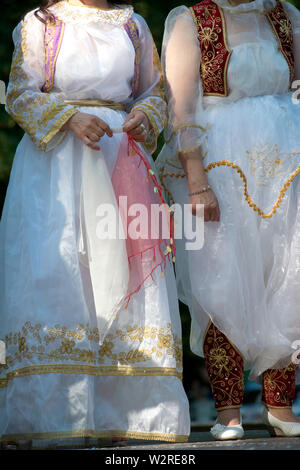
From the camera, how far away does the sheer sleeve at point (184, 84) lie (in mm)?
3984

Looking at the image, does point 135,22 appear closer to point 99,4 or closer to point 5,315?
point 99,4

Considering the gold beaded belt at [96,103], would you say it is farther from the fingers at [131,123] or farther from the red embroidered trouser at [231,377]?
the red embroidered trouser at [231,377]

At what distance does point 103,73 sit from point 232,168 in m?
0.62

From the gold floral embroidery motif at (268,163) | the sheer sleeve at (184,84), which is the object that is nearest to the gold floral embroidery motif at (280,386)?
the gold floral embroidery motif at (268,163)

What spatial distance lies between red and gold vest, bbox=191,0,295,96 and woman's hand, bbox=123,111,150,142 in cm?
32

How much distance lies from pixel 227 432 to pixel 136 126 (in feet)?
3.95

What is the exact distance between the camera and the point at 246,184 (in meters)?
3.92

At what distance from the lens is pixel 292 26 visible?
4172mm

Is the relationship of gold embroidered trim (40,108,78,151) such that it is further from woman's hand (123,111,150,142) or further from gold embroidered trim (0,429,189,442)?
gold embroidered trim (0,429,189,442)

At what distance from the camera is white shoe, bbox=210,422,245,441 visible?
374 cm

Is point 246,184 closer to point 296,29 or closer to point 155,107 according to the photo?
point 155,107

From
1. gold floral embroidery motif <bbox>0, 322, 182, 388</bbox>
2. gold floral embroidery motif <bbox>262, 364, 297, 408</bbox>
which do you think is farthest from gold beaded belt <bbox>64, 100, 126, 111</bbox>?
gold floral embroidery motif <bbox>262, 364, 297, 408</bbox>
